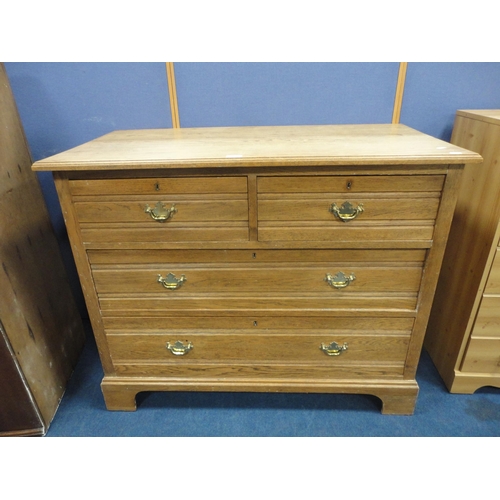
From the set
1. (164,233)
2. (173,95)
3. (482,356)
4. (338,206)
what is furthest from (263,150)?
(482,356)

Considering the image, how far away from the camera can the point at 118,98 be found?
1.58 meters

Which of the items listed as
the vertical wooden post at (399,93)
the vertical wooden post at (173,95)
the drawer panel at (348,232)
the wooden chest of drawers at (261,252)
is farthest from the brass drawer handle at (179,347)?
the vertical wooden post at (399,93)

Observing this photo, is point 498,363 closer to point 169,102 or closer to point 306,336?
point 306,336

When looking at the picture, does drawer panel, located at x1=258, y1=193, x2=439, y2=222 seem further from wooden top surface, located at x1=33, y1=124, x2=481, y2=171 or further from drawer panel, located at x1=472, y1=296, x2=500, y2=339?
drawer panel, located at x1=472, y1=296, x2=500, y2=339

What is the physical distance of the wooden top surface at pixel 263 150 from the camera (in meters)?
1.05

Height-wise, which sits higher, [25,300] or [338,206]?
[338,206]

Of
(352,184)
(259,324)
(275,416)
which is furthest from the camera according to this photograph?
(275,416)

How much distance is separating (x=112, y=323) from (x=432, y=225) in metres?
1.17

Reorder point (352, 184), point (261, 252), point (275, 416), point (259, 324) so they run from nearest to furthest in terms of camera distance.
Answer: point (352, 184) < point (261, 252) < point (259, 324) < point (275, 416)

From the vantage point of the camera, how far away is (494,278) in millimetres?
1373

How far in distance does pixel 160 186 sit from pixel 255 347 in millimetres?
702

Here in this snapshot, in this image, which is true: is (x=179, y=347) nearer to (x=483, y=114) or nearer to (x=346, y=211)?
(x=346, y=211)

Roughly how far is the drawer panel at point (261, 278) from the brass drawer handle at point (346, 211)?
0.60 ft

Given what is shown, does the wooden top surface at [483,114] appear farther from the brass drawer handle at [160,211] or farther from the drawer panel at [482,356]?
the brass drawer handle at [160,211]
